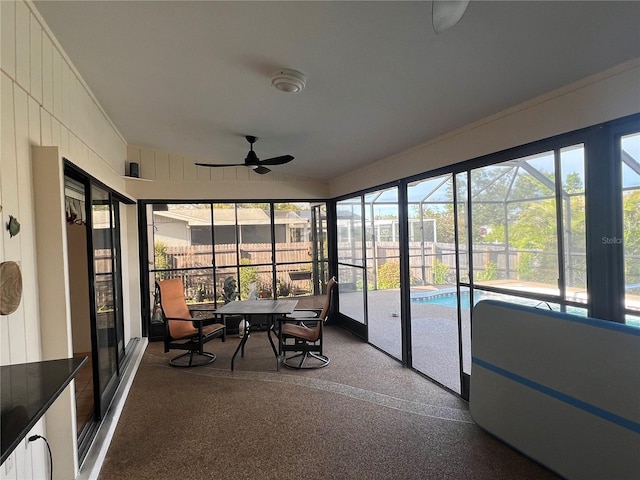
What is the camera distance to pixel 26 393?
1.29 metres

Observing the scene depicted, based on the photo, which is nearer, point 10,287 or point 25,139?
point 10,287

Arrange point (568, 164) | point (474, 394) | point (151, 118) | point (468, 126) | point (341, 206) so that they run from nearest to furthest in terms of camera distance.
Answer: point (568, 164)
point (474, 394)
point (468, 126)
point (151, 118)
point (341, 206)

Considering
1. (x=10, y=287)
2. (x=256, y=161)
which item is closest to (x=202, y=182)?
(x=256, y=161)

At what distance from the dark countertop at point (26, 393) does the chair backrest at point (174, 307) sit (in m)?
3.08

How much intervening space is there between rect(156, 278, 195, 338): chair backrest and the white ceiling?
7.19ft

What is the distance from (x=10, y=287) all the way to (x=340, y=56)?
7.19 ft

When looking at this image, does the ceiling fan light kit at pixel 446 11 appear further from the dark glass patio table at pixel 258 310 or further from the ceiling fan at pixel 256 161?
the dark glass patio table at pixel 258 310

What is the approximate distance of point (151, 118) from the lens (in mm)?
4062

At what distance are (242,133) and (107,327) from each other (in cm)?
249

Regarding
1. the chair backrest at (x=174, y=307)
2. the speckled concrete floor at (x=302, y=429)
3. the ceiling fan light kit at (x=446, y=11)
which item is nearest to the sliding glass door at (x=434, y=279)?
the speckled concrete floor at (x=302, y=429)

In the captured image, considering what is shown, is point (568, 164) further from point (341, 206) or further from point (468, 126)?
point (341, 206)

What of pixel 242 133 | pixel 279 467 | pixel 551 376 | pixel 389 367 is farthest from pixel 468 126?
pixel 279 467

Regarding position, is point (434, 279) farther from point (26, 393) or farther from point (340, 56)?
point (26, 393)

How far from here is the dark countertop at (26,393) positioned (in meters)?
1.06
